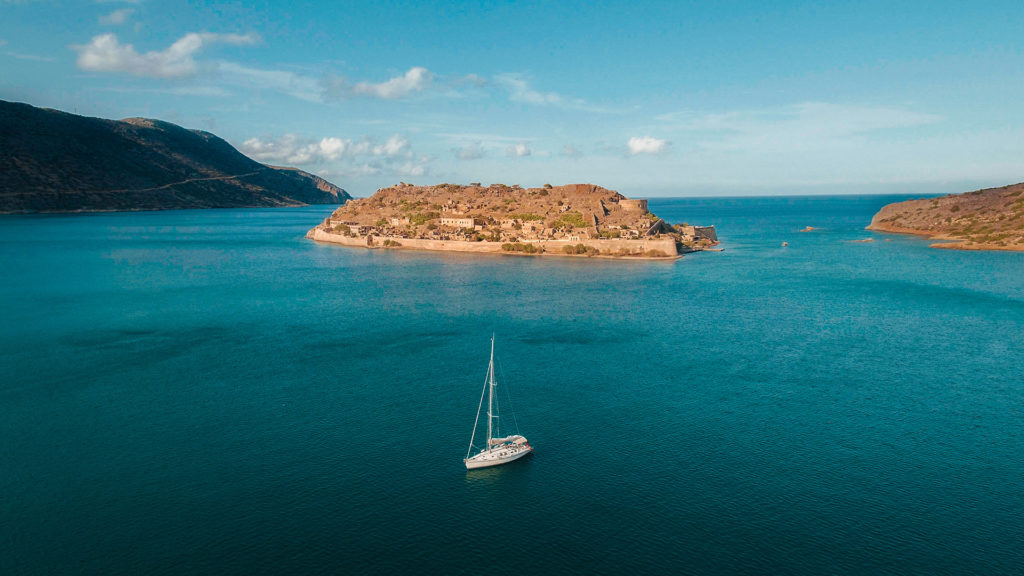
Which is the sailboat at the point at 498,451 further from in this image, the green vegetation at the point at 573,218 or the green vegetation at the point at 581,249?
the green vegetation at the point at 573,218

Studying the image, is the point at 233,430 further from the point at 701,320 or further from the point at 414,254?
the point at 414,254

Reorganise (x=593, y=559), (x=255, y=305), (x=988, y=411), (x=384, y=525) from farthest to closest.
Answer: (x=255, y=305), (x=988, y=411), (x=384, y=525), (x=593, y=559)

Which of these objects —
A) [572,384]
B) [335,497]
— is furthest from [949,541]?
[335,497]

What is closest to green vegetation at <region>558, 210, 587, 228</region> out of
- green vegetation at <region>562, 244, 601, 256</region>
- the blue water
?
green vegetation at <region>562, 244, 601, 256</region>

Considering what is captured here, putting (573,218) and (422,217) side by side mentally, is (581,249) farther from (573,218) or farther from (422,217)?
(422,217)

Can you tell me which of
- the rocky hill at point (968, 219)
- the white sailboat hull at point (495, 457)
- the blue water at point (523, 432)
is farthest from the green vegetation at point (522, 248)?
the white sailboat hull at point (495, 457)
